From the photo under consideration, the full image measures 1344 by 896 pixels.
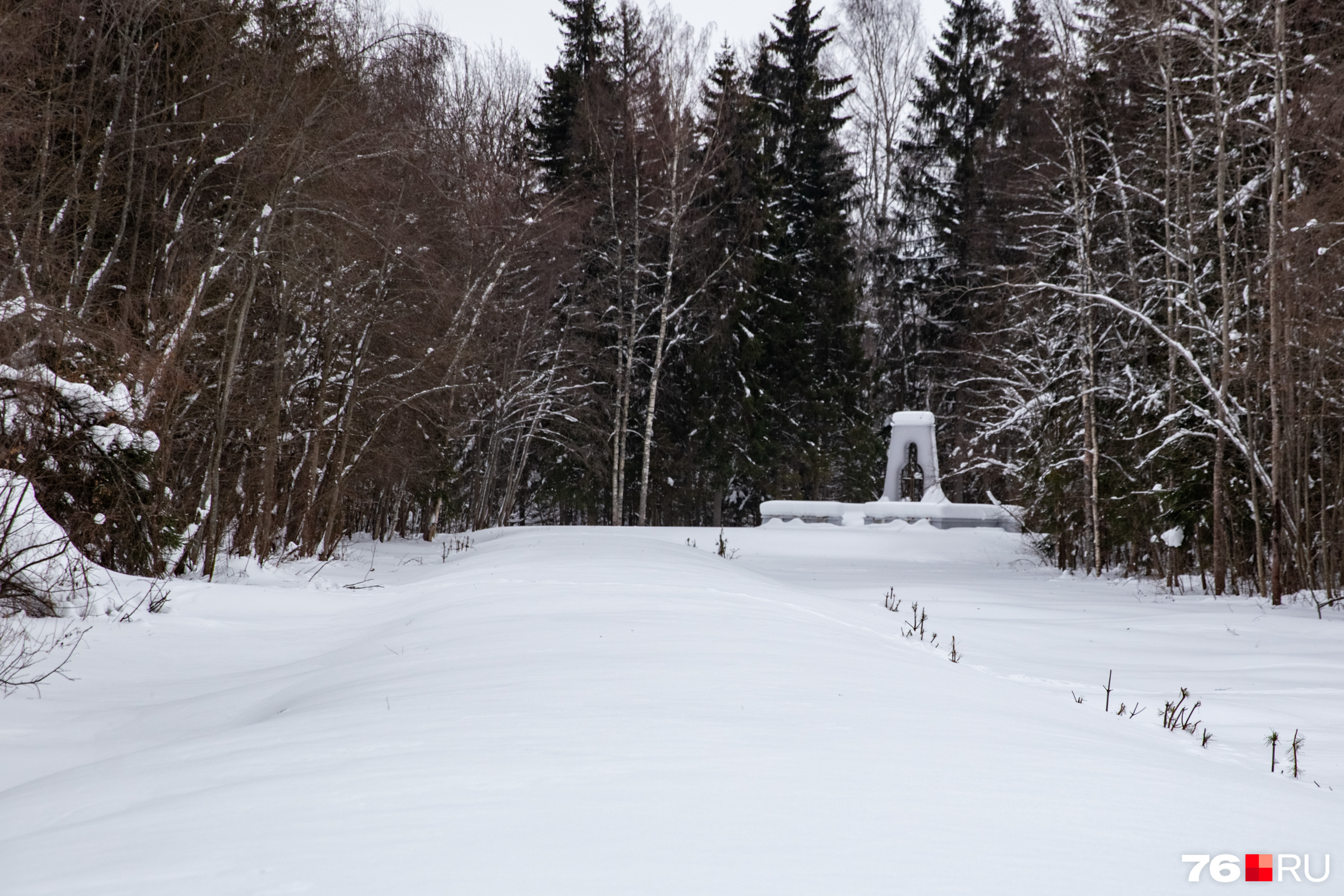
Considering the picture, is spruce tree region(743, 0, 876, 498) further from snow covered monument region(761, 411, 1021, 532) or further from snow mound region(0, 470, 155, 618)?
snow mound region(0, 470, 155, 618)

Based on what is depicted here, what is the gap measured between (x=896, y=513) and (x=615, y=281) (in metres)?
8.56

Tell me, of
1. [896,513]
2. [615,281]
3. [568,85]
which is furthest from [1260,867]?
[568,85]

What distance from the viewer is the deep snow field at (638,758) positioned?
78.3 inches

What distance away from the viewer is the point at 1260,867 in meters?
2.22

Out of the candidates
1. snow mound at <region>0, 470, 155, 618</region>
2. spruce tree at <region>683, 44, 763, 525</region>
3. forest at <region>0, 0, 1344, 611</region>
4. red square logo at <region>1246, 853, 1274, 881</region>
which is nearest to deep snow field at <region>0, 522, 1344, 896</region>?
red square logo at <region>1246, 853, 1274, 881</region>

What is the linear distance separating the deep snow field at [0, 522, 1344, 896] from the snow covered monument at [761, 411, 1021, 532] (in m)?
12.6

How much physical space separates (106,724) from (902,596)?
25.7 ft

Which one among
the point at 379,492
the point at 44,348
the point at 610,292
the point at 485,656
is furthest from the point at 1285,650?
the point at 610,292

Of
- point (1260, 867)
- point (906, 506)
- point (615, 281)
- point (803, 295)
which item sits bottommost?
point (1260, 867)

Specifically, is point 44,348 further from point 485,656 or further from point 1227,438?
point 1227,438

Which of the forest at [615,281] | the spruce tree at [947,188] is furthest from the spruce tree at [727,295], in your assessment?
the spruce tree at [947,188]

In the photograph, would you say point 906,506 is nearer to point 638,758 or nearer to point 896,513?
point 896,513

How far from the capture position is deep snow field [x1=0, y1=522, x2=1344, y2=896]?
1.99 m

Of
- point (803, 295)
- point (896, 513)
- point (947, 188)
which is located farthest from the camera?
point (947, 188)
